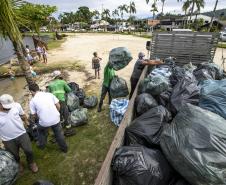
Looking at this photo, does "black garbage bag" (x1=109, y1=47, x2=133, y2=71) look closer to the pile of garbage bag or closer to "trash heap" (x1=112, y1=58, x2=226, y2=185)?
the pile of garbage bag

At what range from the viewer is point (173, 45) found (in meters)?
6.31

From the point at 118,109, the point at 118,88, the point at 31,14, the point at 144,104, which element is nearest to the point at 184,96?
the point at 144,104

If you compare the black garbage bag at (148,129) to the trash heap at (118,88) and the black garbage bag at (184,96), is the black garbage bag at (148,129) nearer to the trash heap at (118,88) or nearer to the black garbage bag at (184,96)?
the black garbage bag at (184,96)

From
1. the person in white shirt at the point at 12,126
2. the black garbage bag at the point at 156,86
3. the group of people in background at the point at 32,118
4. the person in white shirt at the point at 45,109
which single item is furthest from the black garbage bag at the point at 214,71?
the person in white shirt at the point at 12,126

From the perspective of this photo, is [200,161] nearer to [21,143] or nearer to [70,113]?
[21,143]

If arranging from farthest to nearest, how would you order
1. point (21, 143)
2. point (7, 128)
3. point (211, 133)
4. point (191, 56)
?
point (191, 56)
point (21, 143)
point (7, 128)
point (211, 133)

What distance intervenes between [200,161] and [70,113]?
339 centimetres

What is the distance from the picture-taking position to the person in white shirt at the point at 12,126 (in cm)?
254

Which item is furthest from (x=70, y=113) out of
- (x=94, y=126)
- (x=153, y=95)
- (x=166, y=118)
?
(x=166, y=118)

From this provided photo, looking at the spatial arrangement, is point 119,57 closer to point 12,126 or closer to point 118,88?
point 118,88

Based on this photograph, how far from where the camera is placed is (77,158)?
327 cm

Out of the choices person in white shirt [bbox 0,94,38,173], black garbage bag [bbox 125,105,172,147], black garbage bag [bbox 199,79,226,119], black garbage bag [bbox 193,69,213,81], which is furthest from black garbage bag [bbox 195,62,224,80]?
person in white shirt [bbox 0,94,38,173]

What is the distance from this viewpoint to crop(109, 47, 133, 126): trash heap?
391cm

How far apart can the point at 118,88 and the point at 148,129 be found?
2.24 m
